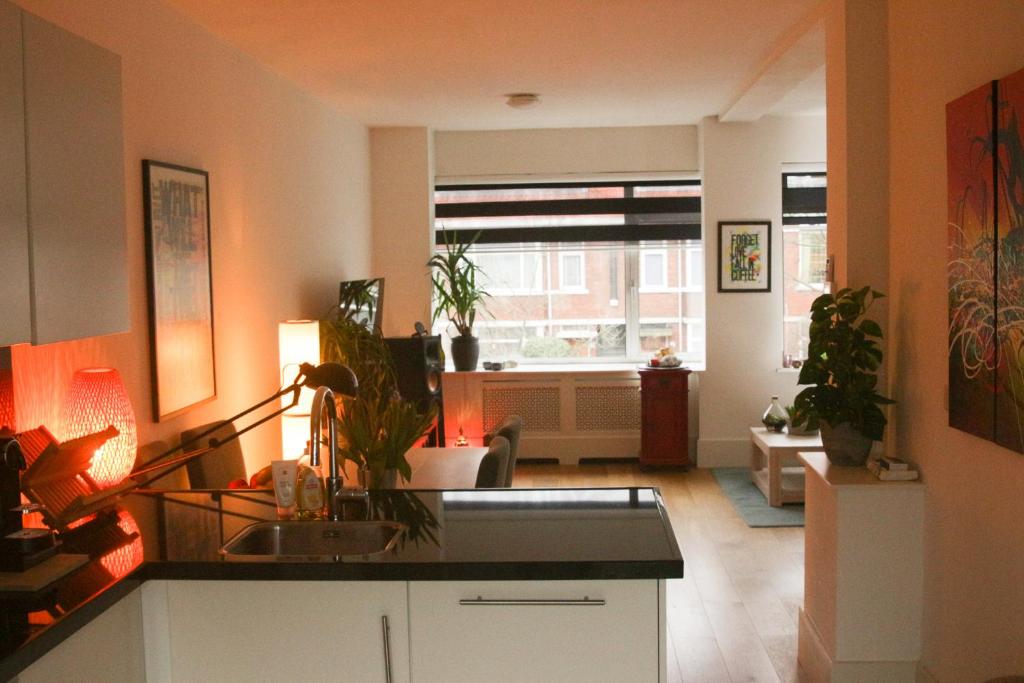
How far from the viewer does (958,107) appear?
3.05m

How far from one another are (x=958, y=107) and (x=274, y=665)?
8.23ft

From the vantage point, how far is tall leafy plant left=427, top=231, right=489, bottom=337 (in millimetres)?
7887

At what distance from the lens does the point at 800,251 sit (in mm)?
8016

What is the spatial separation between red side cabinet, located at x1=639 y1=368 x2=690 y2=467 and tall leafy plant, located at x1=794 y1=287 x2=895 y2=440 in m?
3.91

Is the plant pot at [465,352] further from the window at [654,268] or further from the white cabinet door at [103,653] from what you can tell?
the white cabinet door at [103,653]

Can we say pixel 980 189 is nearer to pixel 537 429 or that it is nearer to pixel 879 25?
pixel 879 25

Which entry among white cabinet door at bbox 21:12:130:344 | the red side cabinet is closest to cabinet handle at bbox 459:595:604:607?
white cabinet door at bbox 21:12:130:344

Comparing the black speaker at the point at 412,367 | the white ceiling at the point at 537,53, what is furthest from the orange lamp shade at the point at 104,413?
the black speaker at the point at 412,367

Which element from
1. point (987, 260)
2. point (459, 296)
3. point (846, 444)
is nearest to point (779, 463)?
point (459, 296)

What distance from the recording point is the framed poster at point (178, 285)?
3.96 meters

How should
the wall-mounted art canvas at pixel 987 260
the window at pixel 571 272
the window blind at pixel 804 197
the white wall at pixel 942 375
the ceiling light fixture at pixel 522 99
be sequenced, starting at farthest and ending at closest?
the window at pixel 571 272
the window blind at pixel 804 197
the ceiling light fixture at pixel 522 99
the white wall at pixel 942 375
the wall-mounted art canvas at pixel 987 260

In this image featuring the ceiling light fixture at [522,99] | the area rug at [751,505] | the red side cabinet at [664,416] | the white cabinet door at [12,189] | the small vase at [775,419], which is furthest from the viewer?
the red side cabinet at [664,416]

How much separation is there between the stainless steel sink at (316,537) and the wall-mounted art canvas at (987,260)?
5.58 feet

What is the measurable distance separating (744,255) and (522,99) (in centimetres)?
232
